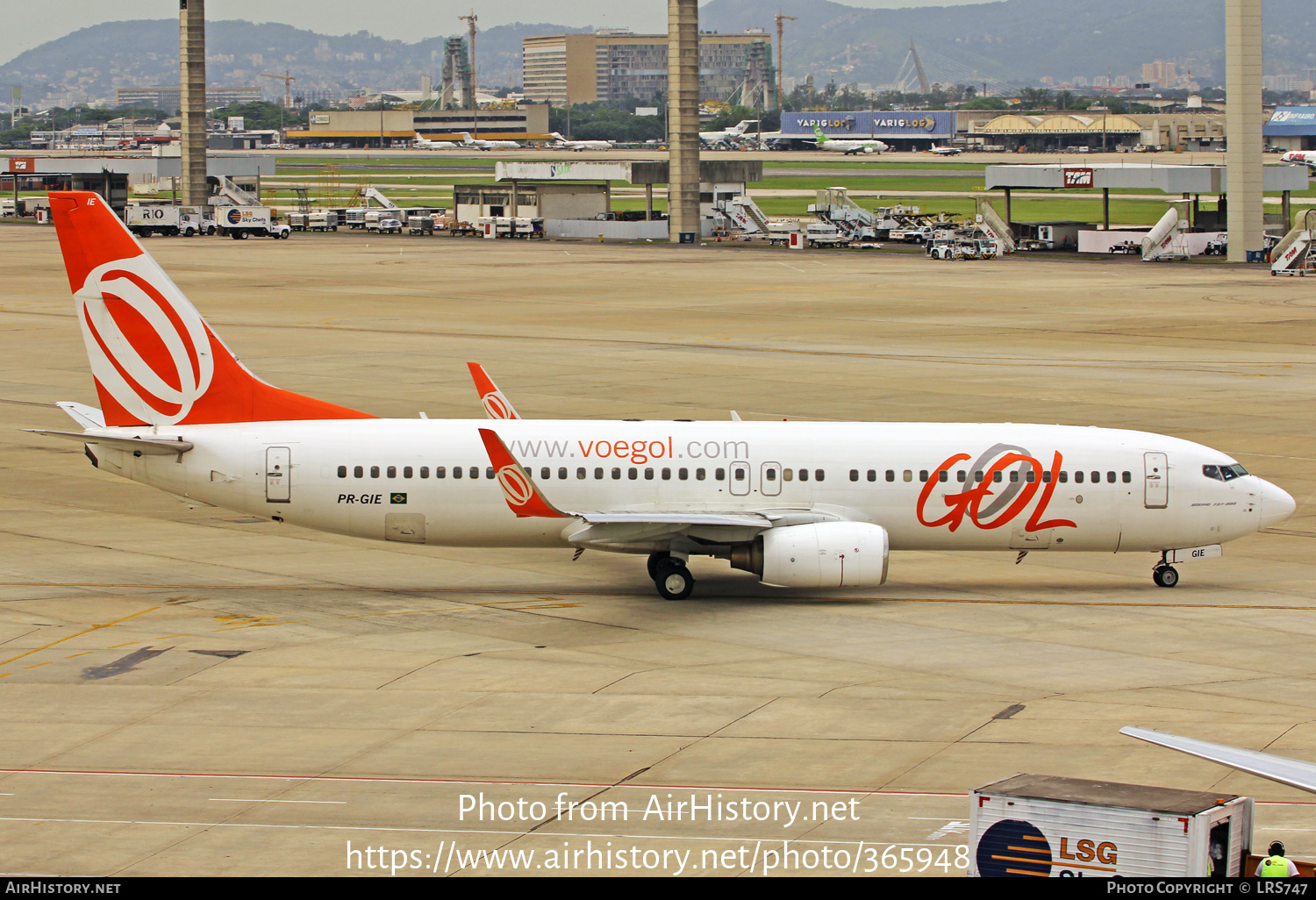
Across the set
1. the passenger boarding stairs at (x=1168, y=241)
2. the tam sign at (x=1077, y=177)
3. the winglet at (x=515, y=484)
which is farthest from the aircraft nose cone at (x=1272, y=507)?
the tam sign at (x=1077, y=177)

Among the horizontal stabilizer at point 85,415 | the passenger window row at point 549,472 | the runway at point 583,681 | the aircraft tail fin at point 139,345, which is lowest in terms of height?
the runway at point 583,681

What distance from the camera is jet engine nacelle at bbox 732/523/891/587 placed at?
1277 inches

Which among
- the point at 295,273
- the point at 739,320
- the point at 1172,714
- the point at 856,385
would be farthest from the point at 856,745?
the point at 295,273

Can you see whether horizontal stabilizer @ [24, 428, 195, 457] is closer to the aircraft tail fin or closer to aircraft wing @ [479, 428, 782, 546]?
the aircraft tail fin

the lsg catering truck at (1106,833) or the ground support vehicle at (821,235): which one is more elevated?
the ground support vehicle at (821,235)

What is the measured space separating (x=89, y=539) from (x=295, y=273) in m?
84.5

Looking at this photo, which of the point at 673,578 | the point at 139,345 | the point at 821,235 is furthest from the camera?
the point at 821,235

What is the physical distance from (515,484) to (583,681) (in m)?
6.34

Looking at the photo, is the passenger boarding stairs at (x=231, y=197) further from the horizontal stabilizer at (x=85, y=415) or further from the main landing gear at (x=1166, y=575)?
the main landing gear at (x=1166, y=575)

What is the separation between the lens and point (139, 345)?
34906 mm

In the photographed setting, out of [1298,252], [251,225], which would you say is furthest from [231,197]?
[1298,252]

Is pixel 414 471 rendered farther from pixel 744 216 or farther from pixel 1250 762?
pixel 744 216

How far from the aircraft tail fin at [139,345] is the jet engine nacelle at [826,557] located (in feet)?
35.5

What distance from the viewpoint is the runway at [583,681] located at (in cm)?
2031
